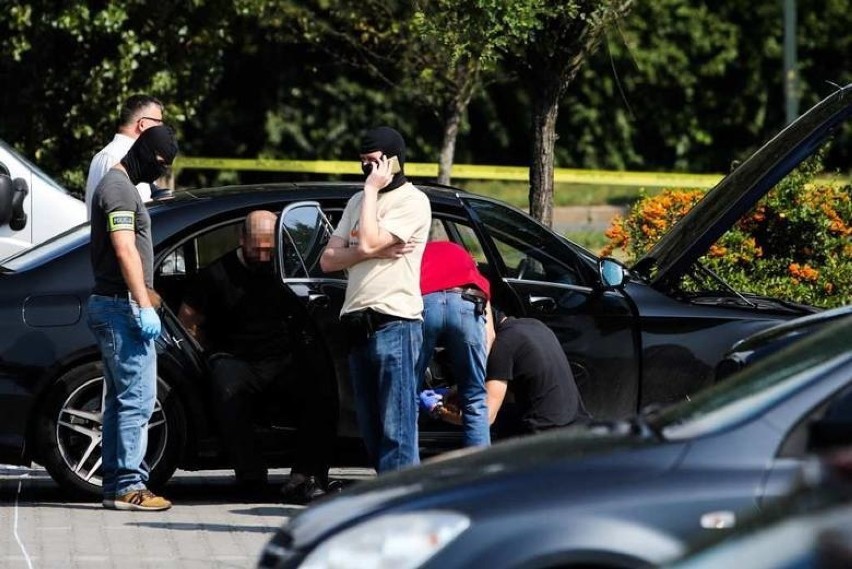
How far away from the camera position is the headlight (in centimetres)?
440

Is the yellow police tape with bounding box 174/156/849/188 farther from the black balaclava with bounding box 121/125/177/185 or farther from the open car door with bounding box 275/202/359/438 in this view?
the black balaclava with bounding box 121/125/177/185

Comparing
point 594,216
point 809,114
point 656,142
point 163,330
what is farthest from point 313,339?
point 656,142

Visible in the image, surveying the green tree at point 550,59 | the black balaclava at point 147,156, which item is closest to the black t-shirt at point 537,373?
the black balaclava at point 147,156

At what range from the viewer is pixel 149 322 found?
25.2ft

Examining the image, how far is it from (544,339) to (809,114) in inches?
85.3

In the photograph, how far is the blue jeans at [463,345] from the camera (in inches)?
297

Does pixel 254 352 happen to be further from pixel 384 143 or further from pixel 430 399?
pixel 384 143

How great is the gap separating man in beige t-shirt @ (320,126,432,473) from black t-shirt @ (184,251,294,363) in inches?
31.7

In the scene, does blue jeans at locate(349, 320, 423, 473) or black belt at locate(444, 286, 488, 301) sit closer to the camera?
blue jeans at locate(349, 320, 423, 473)

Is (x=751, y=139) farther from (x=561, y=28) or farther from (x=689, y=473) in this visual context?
Result: (x=689, y=473)

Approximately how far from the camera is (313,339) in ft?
26.8

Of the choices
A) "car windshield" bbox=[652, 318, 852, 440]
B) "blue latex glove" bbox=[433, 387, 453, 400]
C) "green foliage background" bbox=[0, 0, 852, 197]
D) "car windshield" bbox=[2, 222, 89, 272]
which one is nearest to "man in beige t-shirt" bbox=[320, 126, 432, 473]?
"blue latex glove" bbox=[433, 387, 453, 400]

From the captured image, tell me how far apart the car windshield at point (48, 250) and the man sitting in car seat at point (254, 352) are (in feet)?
1.94

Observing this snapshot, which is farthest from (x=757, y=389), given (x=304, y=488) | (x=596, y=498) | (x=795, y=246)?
(x=795, y=246)
